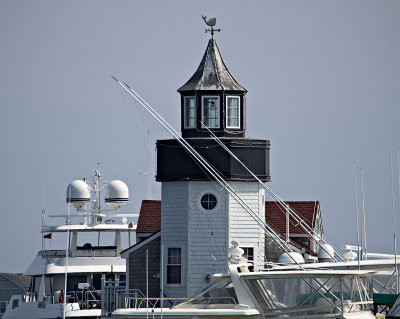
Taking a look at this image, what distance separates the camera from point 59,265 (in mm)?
65125

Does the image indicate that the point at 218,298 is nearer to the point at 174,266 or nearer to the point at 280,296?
the point at 280,296

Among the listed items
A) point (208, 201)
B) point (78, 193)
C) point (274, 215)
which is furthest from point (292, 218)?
point (78, 193)

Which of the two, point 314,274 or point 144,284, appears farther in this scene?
point 144,284

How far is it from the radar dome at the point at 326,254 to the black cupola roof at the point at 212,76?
275 inches

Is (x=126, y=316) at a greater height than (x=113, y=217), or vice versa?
(x=113, y=217)

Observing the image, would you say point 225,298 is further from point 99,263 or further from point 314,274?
point 99,263

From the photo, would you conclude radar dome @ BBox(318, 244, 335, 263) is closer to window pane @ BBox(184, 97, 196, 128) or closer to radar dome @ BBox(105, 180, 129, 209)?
window pane @ BBox(184, 97, 196, 128)

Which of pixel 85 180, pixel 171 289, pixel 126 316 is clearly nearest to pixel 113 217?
pixel 85 180

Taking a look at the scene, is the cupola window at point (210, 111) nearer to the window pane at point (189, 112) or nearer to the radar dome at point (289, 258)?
the window pane at point (189, 112)

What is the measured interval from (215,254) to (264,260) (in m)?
2.03

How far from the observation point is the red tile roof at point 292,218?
189 ft

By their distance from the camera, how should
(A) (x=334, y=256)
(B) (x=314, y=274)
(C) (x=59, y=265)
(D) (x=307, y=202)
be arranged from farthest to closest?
(C) (x=59, y=265) < (D) (x=307, y=202) < (A) (x=334, y=256) < (B) (x=314, y=274)

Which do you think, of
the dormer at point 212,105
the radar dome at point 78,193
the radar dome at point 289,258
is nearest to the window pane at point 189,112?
→ the dormer at point 212,105

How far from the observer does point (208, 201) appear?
52.1m
